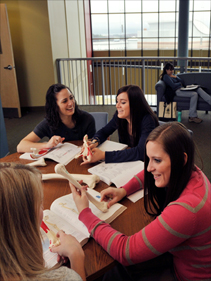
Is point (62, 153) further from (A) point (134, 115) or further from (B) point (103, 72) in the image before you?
(B) point (103, 72)

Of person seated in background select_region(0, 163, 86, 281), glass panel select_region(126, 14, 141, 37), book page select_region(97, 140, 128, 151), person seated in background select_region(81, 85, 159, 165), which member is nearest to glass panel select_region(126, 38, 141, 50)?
glass panel select_region(126, 14, 141, 37)

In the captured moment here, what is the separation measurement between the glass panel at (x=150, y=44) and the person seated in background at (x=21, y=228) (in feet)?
46.6

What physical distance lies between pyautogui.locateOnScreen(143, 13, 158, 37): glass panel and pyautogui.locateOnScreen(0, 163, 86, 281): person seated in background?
1379cm

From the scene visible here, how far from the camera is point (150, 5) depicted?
12.7m

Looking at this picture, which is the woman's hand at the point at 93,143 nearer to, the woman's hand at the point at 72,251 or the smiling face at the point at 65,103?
the smiling face at the point at 65,103

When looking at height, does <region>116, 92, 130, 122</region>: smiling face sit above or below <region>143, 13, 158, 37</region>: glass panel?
below

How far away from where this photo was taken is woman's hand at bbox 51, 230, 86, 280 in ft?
3.19

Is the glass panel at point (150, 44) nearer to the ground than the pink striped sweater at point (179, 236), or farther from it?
farther from it

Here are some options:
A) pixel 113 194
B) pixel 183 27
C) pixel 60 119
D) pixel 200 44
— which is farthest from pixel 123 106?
pixel 200 44

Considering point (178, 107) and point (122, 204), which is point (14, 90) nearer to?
point (178, 107)

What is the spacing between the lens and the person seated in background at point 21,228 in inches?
29.1

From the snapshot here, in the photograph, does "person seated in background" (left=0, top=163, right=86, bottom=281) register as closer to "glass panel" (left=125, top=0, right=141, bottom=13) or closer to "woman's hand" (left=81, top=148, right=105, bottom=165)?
"woman's hand" (left=81, top=148, right=105, bottom=165)

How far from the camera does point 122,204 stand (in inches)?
55.0

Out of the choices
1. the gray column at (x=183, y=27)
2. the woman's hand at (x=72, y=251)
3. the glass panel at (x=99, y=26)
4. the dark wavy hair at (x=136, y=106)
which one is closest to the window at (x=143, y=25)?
the glass panel at (x=99, y=26)
